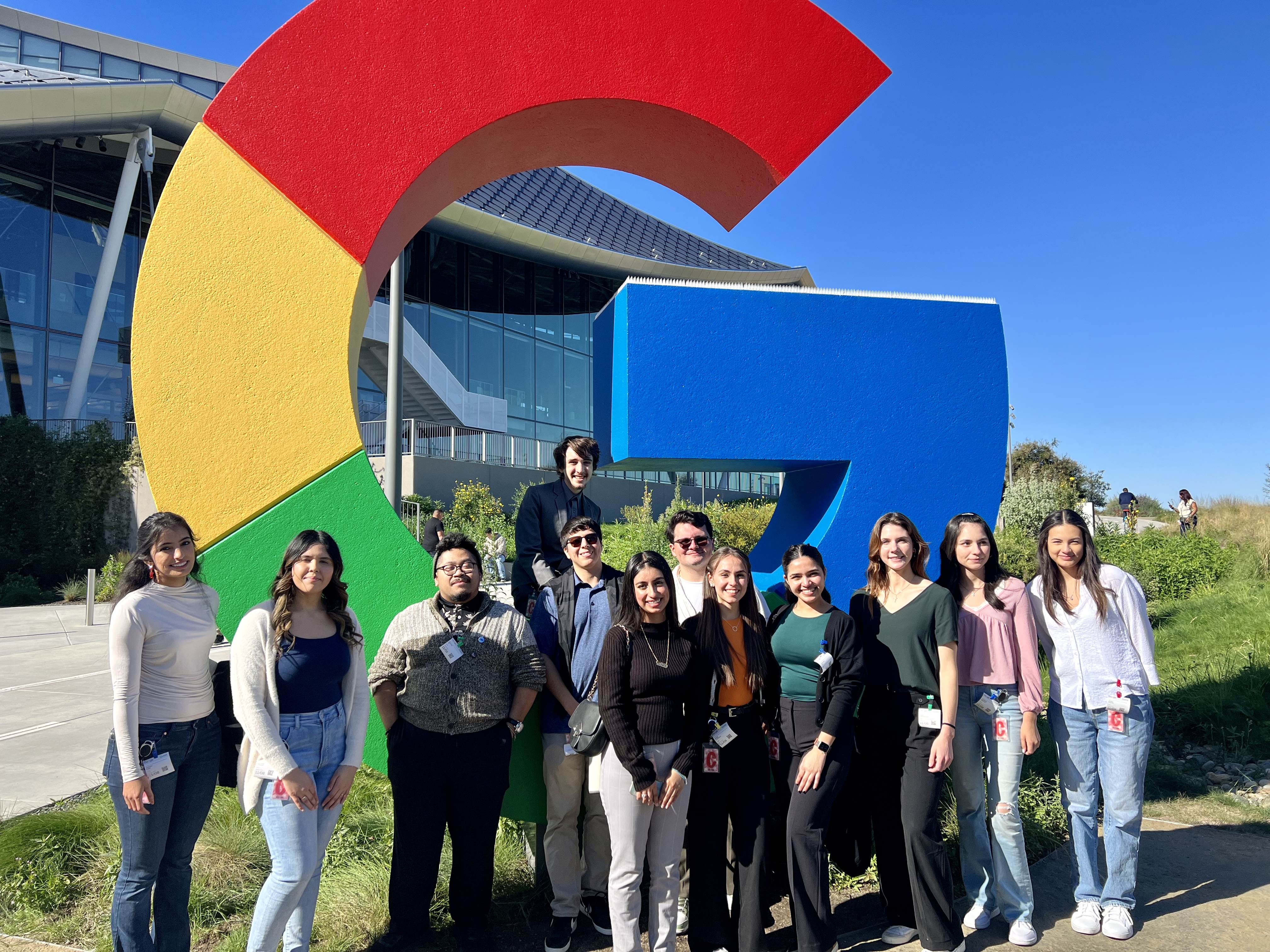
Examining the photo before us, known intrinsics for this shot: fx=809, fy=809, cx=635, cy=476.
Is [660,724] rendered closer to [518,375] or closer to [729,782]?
[729,782]

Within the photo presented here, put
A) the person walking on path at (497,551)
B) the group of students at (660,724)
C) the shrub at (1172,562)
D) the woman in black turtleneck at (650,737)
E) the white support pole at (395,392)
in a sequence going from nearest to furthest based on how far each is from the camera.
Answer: the group of students at (660,724) < the woman in black turtleneck at (650,737) < the white support pole at (395,392) < the shrub at (1172,562) < the person walking on path at (497,551)

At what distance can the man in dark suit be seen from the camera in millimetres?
3723

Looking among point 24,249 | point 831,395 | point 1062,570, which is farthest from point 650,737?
point 24,249

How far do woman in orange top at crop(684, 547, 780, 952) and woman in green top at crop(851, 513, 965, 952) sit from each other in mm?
535

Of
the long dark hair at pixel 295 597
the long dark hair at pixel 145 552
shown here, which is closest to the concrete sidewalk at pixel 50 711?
the long dark hair at pixel 145 552

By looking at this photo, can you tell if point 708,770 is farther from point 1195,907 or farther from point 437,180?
point 437,180

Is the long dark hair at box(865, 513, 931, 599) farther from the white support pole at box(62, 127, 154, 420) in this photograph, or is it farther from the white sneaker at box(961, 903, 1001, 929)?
the white support pole at box(62, 127, 154, 420)

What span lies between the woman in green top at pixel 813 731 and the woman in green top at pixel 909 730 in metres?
0.23

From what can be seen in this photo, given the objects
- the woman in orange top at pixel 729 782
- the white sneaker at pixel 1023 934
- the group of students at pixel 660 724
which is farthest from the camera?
the white sneaker at pixel 1023 934

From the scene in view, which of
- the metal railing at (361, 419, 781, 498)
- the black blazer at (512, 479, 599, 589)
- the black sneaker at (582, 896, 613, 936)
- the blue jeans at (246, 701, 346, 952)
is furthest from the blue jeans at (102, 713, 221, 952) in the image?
the metal railing at (361, 419, 781, 498)

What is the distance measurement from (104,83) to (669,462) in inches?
722

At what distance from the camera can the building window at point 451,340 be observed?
26062mm

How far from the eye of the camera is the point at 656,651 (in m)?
3.06

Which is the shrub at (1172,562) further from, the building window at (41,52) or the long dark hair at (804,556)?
the building window at (41,52)
